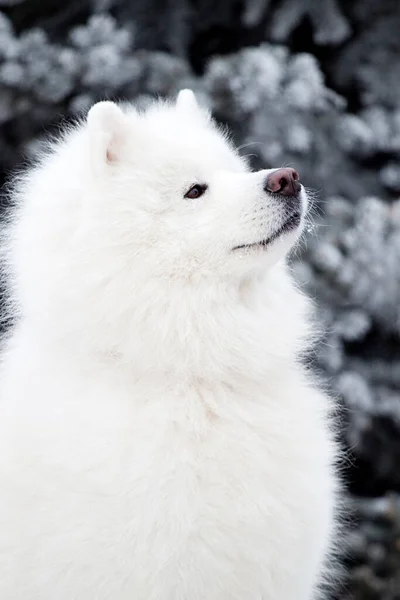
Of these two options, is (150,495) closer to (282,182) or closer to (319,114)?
(282,182)

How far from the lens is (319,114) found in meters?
4.61

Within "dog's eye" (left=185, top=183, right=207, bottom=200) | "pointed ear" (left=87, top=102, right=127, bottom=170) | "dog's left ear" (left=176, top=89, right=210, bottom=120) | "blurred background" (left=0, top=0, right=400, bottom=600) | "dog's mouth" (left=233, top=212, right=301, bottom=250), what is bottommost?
"blurred background" (left=0, top=0, right=400, bottom=600)

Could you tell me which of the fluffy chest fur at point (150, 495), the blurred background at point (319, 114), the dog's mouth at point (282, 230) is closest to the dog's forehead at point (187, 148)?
the dog's mouth at point (282, 230)

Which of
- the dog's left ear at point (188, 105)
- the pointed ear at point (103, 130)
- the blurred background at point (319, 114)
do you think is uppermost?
Result: the pointed ear at point (103, 130)

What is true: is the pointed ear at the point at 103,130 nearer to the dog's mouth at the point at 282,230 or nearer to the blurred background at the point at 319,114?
the dog's mouth at the point at 282,230

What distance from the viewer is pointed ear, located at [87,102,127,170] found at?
2.32 m

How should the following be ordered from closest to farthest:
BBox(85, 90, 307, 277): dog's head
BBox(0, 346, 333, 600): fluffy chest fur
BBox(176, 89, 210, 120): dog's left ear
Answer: BBox(0, 346, 333, 600): fluffy chest fur
BBox(85, 90, 307, 277): dog's head
BBox(176, 89, 210, 120): dog's left ear

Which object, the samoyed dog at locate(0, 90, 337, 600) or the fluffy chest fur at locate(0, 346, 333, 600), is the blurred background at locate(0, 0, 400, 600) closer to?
the samoyed dog at locate(0, 90, 337, 600)

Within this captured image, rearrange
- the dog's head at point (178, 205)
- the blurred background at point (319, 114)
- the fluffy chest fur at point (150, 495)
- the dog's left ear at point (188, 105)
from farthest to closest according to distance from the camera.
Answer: the blurred background at point (319, 114)
the dog's left ear at point (188, 105)
the dog's head at point (178, 205)
the fluffy chest fur at point (150, 495)

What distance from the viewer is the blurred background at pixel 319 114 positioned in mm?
4320

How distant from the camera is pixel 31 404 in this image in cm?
235

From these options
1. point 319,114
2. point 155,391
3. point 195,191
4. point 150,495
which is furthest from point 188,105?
point 319,114

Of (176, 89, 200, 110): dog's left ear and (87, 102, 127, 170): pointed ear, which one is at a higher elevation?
(87, 102, 127, 170): pointed ear

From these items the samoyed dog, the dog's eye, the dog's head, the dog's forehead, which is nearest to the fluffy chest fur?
the samoyed dog
